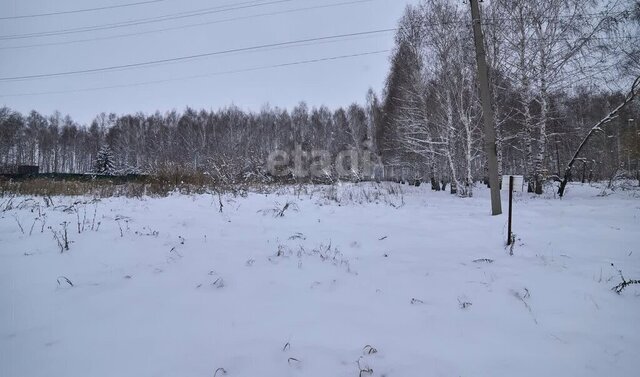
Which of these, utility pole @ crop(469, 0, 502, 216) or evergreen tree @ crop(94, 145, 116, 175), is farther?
evergreen tree @ crop(94, 145, 116, 175)

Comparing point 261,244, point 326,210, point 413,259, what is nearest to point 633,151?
point 326,210

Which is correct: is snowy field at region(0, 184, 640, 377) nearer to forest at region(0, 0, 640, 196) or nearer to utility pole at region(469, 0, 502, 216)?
utility pole at region(469, 0, 502, 216)

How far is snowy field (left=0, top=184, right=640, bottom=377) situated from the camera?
1.79 metres

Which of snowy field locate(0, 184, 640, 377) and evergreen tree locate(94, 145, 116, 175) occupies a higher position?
evergreen tree locate(94, 145, 116, 175)

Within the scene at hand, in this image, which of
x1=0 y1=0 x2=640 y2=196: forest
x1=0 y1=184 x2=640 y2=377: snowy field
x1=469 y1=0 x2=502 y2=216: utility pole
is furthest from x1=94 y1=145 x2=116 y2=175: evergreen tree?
x1=469 y1=0 x2=502 y2=216: utility pole

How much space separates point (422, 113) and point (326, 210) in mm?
10592

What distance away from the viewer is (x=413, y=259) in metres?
3.51

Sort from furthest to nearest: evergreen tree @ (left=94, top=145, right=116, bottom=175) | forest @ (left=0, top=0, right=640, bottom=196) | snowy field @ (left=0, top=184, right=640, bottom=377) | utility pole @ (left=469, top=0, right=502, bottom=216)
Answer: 1. evergreen tree @ (left=94, top=145, right=116, bottom=175)
2. forest @ (left=0, top=0, right=640, bottom=196)
3. utility pole @ (left=469, top=0, right=502, bottom=216)
4. snowy field @ (left=0, top=184, right=640, bottom=377)

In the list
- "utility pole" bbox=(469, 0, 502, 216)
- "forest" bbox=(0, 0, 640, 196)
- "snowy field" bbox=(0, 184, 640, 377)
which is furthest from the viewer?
"forest" bbox=(0, 0, 640, 196)

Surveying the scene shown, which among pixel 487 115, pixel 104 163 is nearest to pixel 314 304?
pixel 487 115

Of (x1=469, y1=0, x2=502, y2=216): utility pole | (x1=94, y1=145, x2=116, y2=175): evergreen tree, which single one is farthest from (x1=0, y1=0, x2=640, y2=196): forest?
(x1=94, y1=145, x2=116, y2=175): evergreen tree

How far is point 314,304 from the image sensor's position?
8.11ft

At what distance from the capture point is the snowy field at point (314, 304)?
1.79m

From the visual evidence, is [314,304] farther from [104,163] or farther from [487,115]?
[104,163]
